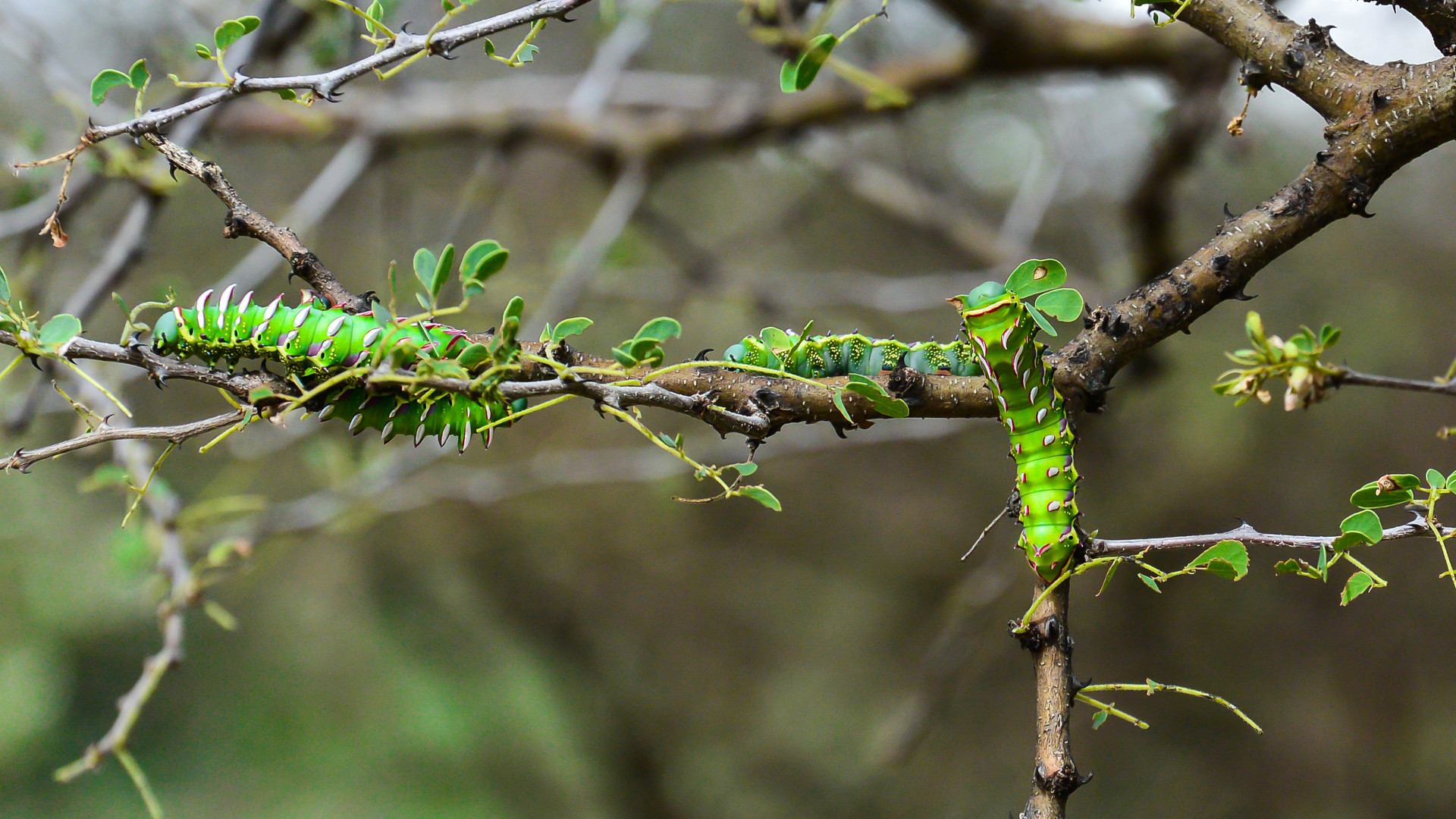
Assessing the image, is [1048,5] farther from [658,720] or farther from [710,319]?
[658,720]

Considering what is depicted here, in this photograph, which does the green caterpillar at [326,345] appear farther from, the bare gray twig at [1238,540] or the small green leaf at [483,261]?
the bare gray twig at [1238,540]

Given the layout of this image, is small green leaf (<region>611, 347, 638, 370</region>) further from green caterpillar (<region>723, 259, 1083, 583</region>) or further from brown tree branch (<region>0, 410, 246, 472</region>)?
brown tree branch (<region>0, 410, 246, 472</region>)

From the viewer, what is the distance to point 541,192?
14.5 ft

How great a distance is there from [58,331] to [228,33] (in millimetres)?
271

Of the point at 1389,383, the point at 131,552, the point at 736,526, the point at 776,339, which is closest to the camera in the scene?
the point at 1389,383

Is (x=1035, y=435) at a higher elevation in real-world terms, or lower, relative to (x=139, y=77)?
lower

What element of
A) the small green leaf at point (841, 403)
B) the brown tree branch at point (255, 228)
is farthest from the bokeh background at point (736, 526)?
the small green leaf at point (841, 403)

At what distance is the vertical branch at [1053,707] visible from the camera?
63cm

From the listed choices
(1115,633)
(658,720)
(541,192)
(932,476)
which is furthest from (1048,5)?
(658,720)

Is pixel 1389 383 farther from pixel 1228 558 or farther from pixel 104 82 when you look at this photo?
pixel 104 82

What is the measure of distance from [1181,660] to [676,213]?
3.12 metres

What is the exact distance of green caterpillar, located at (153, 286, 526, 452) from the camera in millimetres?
699

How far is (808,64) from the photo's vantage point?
0.67 m

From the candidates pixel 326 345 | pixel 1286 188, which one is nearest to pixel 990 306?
pixel 1286 188
